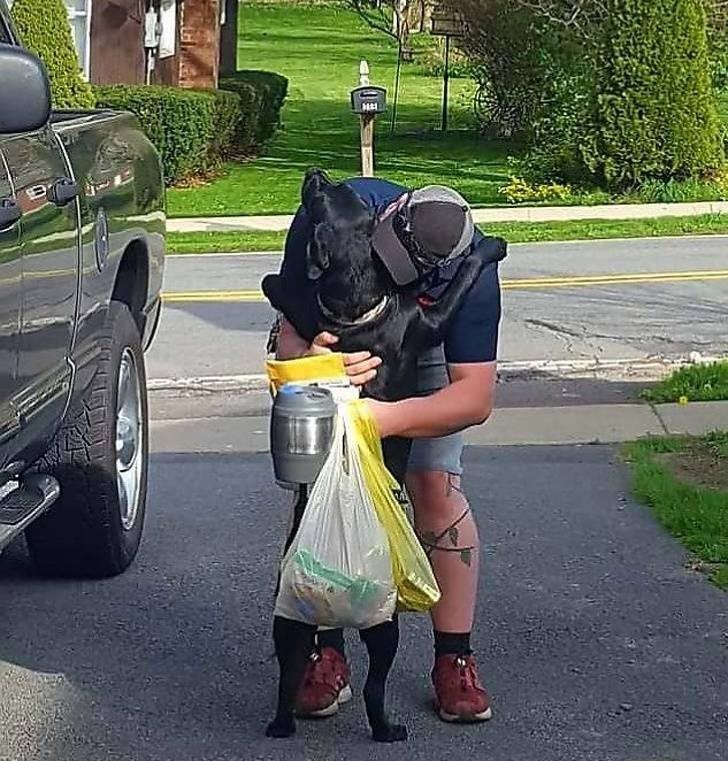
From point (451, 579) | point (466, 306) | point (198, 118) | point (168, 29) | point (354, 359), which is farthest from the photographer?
point (168, 29)

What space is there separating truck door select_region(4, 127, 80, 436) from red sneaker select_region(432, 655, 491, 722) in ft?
4.27

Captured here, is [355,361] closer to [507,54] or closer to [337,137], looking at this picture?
[507,54]

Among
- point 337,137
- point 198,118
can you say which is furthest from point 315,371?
point 337,137

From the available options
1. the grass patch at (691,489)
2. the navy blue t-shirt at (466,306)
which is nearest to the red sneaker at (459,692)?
the navy blue t-shirt at (466,306)

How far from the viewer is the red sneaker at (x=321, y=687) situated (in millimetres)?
4273

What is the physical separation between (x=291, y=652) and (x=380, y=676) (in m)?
0.24

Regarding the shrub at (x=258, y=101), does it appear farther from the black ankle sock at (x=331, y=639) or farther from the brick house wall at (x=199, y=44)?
the black ankle sock at (x=331, y=639)

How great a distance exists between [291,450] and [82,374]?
1455mm

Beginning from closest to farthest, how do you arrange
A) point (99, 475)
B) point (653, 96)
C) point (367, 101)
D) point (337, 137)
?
point (99, 475)
point (367, 101)
point (653, 96)
point (337, 137)

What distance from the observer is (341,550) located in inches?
149

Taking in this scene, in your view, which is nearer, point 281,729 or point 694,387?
point 281,729

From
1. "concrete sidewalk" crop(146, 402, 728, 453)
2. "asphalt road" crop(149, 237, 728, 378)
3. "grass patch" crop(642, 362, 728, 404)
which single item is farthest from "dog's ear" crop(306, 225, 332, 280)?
"asphalt road" crop(149, 237, 728, 378)

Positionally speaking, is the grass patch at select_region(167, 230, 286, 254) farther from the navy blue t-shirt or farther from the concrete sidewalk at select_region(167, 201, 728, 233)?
the navy blue t-shirt

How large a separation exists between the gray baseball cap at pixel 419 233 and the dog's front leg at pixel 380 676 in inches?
34.9
